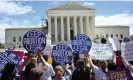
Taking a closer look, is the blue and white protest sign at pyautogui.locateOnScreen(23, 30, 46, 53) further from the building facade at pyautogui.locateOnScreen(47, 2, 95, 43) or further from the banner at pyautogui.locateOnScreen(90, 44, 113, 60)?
the building facade at pyautogui.locateOnScreen(47, 2, 95, 43)

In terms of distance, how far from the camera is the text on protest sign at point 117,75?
635cm

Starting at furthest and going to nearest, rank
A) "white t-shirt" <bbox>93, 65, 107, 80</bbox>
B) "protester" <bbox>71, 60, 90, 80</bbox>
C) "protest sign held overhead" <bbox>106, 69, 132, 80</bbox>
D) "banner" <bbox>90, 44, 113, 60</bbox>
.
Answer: "banner" <bbox>90, 44, 113, 60</bbox> → "protest sign held overhead" <bbox>106, 69, 132, 80</bbox> → "white t-shirt" <bbox>93, 65, 107, 80</bbox> → "protester" <bbox>71, 60, 90, 80</bbox>

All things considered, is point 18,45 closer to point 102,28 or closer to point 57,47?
point 102,28

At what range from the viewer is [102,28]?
235 ft

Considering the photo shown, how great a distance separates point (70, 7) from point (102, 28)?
1092cm

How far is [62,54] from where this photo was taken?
23.8ft

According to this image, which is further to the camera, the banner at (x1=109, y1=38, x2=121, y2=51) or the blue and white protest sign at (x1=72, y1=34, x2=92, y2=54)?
the banner at (x1=109, y1=38, x2=121, y2=51)

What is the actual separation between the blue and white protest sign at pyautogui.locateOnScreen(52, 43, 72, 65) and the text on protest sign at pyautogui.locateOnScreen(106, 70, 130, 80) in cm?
131

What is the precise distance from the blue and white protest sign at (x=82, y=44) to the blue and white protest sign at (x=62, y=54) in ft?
1.53

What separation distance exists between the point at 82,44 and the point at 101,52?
64cm

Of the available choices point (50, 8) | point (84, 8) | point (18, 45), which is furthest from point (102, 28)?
point (18, 45)

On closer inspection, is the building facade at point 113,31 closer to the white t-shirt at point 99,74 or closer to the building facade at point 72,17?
the building facade at point 72,17

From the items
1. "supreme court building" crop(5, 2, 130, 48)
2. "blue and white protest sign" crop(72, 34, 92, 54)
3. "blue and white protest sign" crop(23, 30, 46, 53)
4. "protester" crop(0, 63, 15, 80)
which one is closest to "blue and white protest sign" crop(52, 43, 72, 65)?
"blue and white protest sign" crop(72, 34, 92, 54)

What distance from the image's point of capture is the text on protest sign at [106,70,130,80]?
6348mm
